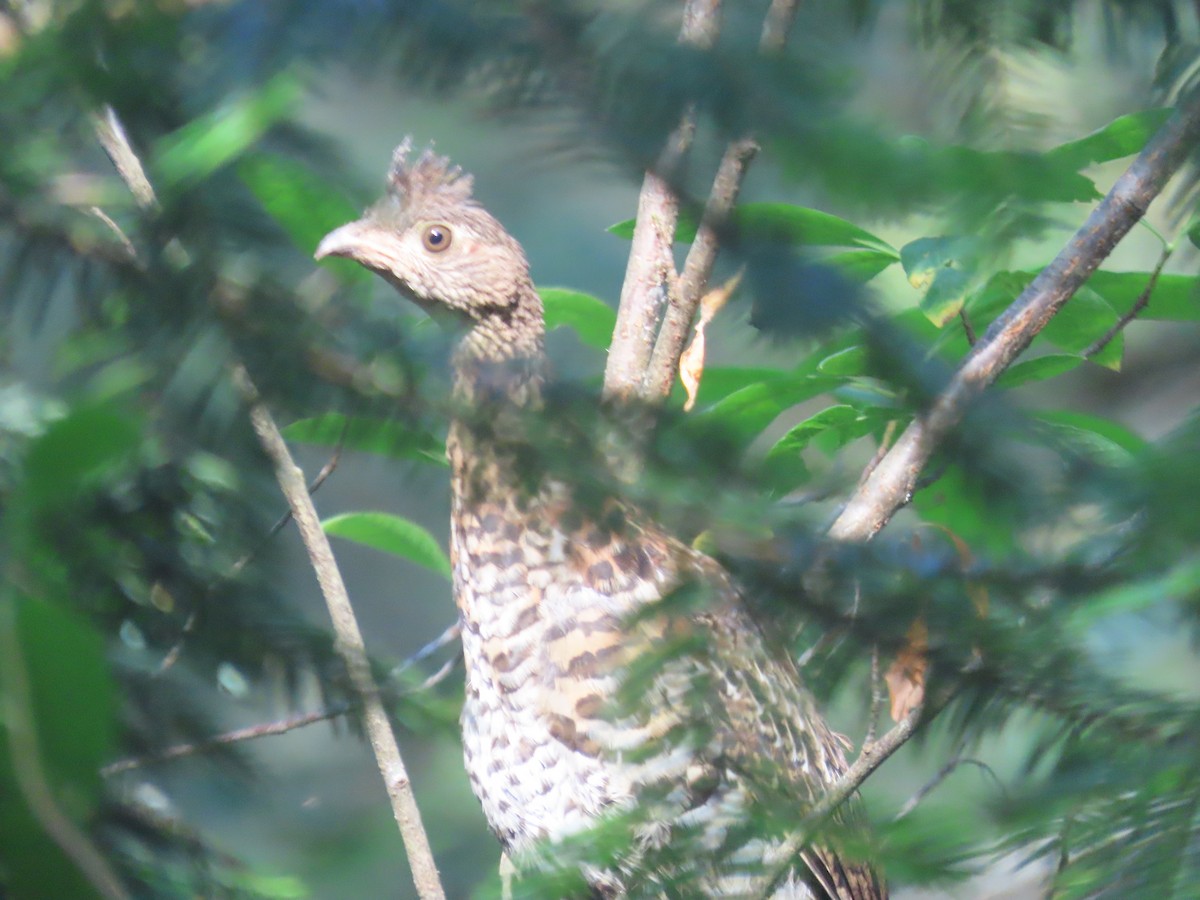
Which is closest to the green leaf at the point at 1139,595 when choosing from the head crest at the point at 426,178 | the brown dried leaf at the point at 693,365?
the brown dried leaf at the point at 693,365

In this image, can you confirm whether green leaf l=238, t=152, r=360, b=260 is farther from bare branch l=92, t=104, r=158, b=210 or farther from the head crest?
the head crest

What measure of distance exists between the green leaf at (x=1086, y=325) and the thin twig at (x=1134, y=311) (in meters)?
0.02

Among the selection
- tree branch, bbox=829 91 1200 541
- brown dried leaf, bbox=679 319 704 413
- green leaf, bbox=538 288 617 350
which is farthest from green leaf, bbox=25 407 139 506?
green leaf, bbox=538 288 617 350

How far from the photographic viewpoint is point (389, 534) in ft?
4.94

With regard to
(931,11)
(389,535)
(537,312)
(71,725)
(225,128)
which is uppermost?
(931,11)

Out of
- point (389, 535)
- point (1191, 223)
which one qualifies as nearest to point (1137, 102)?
point (1191, 223)

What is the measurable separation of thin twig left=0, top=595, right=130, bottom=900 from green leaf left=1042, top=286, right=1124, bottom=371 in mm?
1195

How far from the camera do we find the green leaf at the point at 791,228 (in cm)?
39

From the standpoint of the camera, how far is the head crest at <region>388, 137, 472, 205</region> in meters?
1.50

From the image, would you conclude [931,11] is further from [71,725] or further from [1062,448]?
[71,725]

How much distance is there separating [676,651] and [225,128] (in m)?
0.27

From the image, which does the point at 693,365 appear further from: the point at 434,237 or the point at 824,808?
the point at 824,808

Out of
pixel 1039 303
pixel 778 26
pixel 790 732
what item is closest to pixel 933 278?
pixel 1039 303

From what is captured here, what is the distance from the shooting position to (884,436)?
4.66ft
